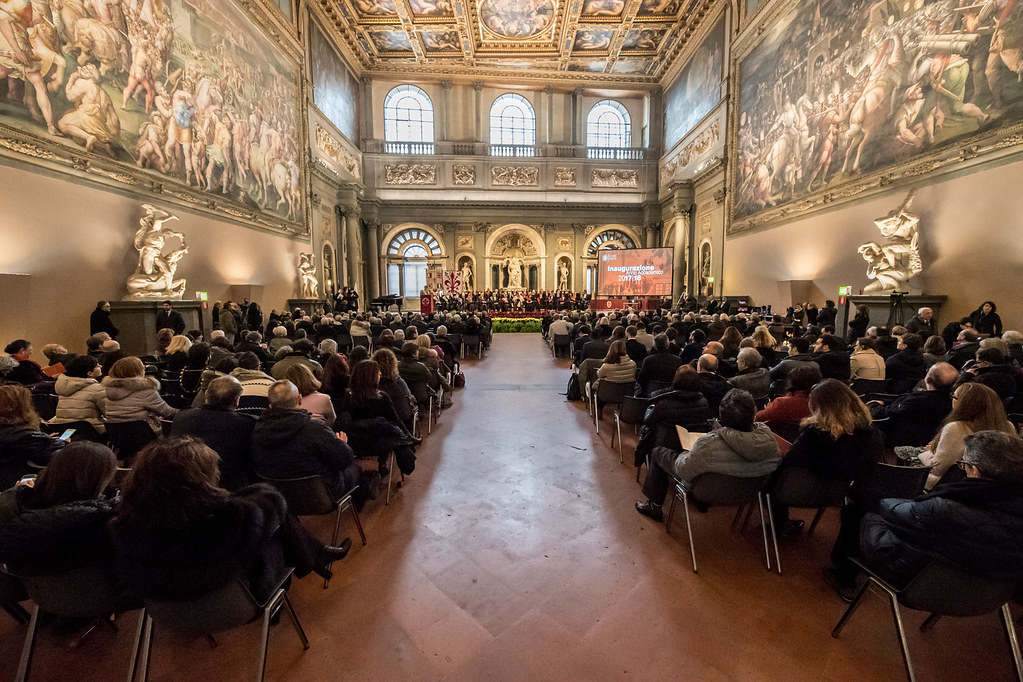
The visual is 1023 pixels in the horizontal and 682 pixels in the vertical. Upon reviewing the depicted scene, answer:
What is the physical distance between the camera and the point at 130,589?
1536 mm

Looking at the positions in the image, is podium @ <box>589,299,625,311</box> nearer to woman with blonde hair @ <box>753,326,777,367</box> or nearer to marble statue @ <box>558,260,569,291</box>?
marble statue @ <box>558,260,569,291</box>

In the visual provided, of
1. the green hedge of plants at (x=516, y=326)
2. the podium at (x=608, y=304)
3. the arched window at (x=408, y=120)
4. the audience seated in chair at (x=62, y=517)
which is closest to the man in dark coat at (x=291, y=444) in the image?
the audience seated in chair at (x=62, y=517)

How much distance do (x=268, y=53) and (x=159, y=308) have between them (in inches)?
346

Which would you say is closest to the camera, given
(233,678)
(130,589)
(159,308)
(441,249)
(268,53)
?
(130,589)

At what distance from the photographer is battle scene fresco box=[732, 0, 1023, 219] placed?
22.3ft

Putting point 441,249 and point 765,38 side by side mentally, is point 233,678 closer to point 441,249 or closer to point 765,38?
point 765,38

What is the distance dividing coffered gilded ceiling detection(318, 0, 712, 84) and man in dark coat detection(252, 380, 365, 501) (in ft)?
59.8

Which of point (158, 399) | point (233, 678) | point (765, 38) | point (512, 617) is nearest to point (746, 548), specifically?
point (512, 617)

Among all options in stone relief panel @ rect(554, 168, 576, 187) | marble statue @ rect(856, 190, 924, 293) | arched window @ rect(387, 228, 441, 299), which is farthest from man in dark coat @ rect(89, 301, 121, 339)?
stone relief panel @ rect(554, 168, 576, 187)

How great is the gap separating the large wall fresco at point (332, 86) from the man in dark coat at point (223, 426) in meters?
16.3

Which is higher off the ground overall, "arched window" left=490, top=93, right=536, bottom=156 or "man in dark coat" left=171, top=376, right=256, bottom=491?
"arched window" left=490, top=93, right=536, bottom=156

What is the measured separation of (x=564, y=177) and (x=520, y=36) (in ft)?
20.0

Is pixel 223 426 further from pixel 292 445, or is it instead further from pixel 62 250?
pixel 62 250

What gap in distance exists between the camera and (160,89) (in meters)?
8.69
